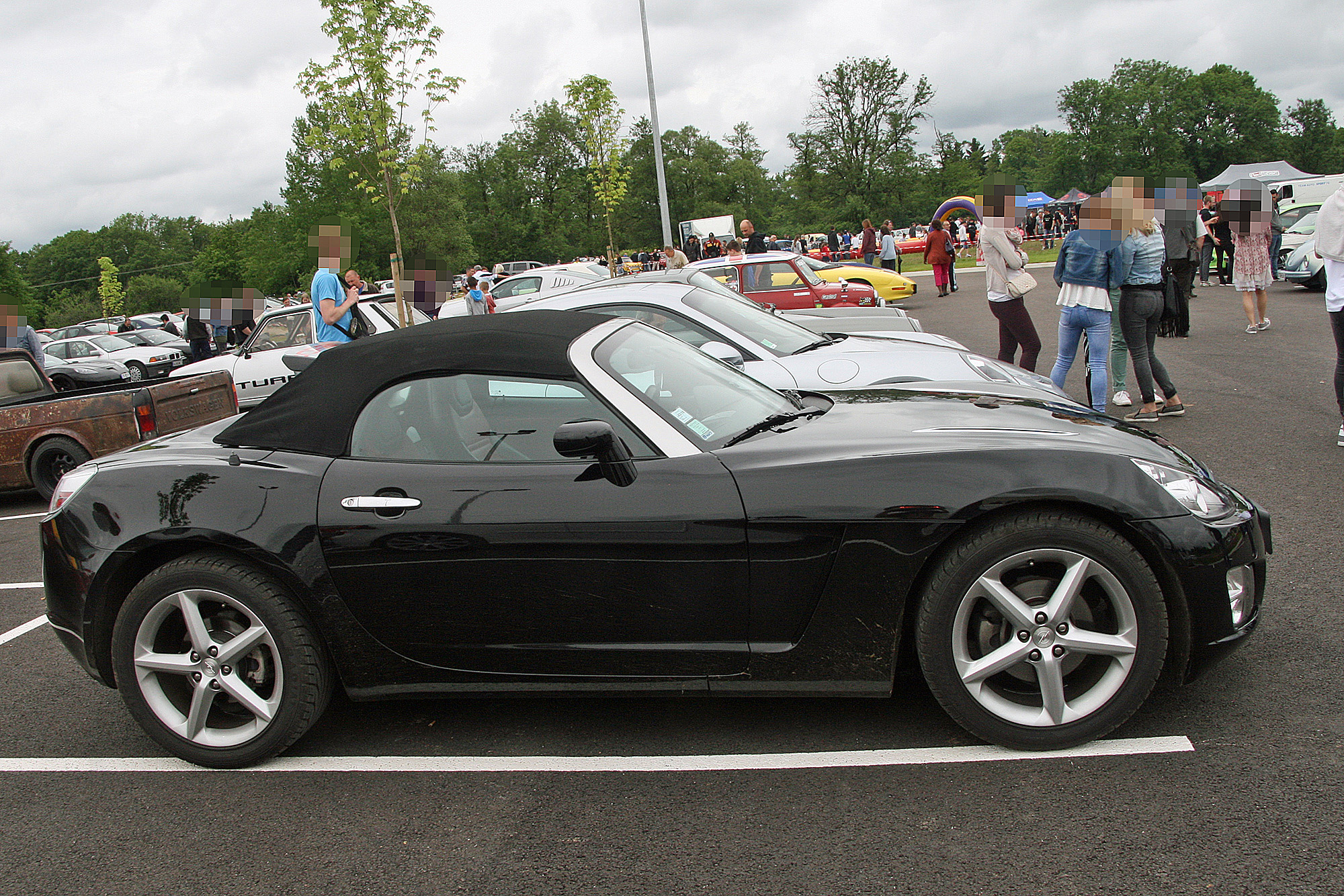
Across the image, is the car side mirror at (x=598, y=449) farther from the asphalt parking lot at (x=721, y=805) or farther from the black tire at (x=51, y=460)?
the black tire at (x=51, y=460)

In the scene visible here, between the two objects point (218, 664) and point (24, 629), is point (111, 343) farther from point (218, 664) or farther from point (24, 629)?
point (218, 664)

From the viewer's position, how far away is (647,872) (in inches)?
99.3

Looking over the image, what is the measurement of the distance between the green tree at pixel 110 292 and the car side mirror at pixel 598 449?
103484 millimetres

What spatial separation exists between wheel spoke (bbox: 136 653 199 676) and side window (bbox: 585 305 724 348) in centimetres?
373

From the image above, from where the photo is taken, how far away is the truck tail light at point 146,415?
27.7ft

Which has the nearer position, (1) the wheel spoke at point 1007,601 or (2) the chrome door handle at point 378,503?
(1) the wheel spoke at point 1007,601

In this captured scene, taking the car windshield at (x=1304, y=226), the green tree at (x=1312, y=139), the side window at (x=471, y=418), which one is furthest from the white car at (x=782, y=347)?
the green tree at (x=1312, y=139)

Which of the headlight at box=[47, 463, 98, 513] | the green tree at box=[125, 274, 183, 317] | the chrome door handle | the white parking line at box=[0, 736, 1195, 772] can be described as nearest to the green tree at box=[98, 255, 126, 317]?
the green tree at box=[125, 274, 183, 317]

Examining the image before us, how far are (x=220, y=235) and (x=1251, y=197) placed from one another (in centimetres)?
9198

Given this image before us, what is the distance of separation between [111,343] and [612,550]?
99.5ft

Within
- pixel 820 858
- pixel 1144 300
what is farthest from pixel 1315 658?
pixel 1144 300

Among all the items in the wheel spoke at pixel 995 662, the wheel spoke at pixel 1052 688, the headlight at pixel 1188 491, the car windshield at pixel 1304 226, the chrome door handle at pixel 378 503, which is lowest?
the wheel spoke at pixel 1052 688

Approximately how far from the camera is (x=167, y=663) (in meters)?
3.34

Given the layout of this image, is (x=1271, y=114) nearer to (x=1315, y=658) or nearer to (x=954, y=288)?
(x=954, y=288)
